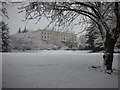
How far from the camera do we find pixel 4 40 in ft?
14.4

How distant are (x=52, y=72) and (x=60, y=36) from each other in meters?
1.04

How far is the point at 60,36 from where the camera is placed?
14.9 ft

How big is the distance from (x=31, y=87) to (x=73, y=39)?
1948 millimetres

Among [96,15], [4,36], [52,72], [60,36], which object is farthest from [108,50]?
[4,36]

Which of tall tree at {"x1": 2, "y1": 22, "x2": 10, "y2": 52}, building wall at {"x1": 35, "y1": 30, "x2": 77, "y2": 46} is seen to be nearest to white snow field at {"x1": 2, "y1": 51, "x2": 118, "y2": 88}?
tall tree at {"x1": 2, "y1": 22, "x2": 10, "y2": 52}

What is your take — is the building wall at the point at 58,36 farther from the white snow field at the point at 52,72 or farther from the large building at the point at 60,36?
the white snow field at the point at 52,72

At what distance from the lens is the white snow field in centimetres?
321

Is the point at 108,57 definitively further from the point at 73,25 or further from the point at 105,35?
the point at 73,25

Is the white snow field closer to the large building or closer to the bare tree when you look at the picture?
the large building

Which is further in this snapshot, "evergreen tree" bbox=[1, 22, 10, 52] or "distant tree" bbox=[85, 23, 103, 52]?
"distant tree" bbox=[85, 23, 103, 52]

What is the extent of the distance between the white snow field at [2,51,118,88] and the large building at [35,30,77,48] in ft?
0.76

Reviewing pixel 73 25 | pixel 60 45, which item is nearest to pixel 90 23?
pixel 73 25

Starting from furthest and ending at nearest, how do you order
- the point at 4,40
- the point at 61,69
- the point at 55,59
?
the point at 55,59 < the point at 4,40 < the point at 61,69

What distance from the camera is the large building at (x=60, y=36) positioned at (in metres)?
4.32
